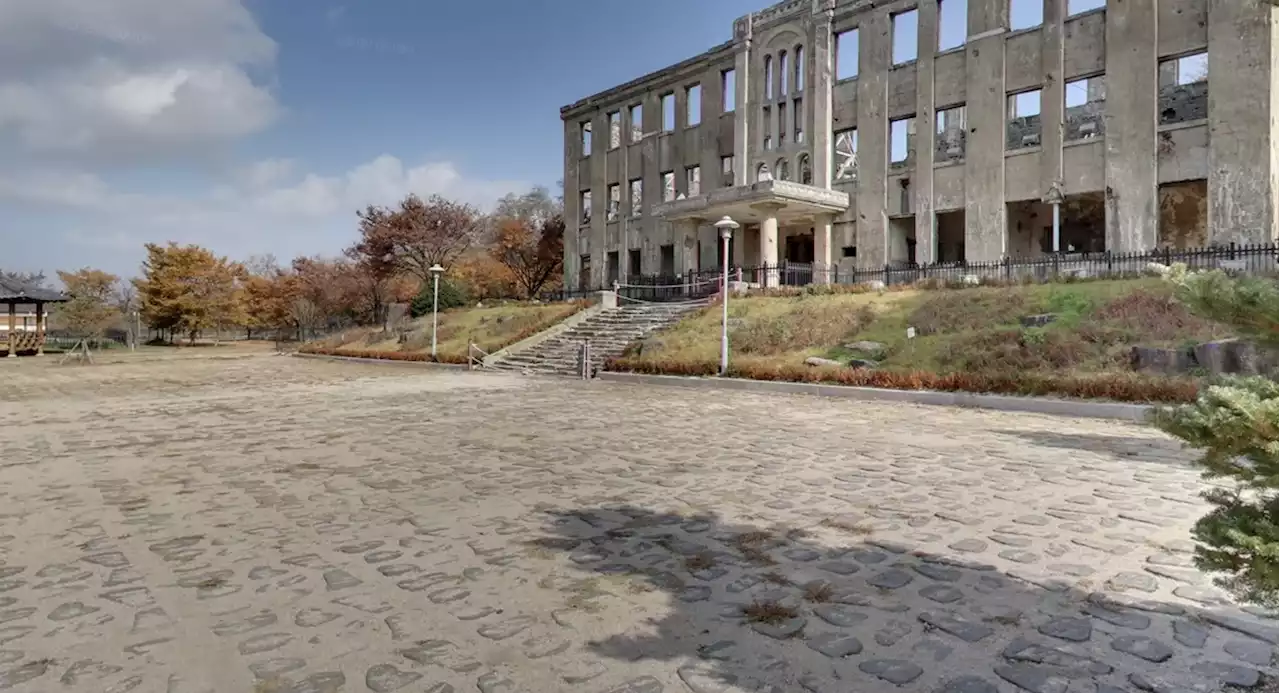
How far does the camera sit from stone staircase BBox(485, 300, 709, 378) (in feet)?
72.8

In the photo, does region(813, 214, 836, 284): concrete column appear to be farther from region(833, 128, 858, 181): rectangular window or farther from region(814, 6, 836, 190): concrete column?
region(833, 128, 858, 181): rectangular window

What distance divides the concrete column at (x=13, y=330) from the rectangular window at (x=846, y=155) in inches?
1730

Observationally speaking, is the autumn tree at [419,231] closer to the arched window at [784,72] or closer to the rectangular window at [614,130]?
the rectangular window at [614,130]

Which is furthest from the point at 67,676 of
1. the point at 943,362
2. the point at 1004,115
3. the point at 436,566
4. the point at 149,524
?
the point at 1004,115

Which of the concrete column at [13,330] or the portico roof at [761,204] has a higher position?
the portico roof at [761,204]

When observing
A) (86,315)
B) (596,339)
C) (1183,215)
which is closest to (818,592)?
(596,339)

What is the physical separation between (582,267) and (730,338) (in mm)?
23386

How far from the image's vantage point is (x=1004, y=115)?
2489 centimetres

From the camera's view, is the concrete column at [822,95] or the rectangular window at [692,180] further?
the rectangular window at [692,180]

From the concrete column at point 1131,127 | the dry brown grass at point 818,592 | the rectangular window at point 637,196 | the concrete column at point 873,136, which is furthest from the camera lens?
the rectangular window at point 637,196

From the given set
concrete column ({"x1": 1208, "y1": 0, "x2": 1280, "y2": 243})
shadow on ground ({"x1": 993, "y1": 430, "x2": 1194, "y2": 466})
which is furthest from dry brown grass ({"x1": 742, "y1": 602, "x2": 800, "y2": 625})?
concrete column ({"x1": 1208, "y1": 0, "x2": 1280, "y2": 243})

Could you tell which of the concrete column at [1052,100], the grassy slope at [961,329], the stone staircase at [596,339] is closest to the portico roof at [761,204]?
the stone staircase at [596,339]

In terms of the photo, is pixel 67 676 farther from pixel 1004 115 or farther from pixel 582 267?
pixel 582 267

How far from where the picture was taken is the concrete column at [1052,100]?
77.6ft
